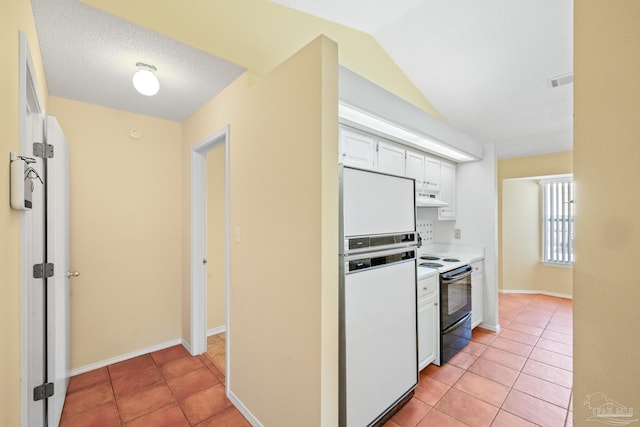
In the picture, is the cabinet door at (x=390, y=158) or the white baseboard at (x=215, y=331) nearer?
the cabinet door at (x=390, y=158)

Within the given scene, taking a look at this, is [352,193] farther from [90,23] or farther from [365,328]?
[90,23]

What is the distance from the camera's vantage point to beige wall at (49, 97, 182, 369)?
2.51m

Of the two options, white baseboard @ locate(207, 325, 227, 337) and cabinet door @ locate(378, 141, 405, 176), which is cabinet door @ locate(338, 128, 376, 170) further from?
Result: white baseboard @ locate(207, 325, 227, 337)

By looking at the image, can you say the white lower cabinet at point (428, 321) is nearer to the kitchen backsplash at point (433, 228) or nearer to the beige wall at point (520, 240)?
the kitchen backsplash at point (433, 228)

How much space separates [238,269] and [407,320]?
4.29 ft

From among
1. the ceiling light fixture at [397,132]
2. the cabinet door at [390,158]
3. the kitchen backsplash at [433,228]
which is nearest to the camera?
the ceiling light fixture at [397,132]

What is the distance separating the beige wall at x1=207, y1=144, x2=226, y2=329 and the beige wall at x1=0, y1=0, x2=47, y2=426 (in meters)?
2.17

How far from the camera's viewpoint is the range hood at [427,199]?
3.06 m

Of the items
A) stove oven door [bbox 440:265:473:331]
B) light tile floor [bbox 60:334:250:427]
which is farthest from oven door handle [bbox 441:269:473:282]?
light tile floor [bbox 60:334:250:427]

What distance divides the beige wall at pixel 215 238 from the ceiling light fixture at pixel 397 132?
196 centimetres

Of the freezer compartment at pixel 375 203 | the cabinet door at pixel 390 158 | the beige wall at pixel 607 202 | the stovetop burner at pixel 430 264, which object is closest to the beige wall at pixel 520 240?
the stovetop burner at pixel 430 264

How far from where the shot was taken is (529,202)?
4.98m

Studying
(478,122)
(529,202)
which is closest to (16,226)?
(478,122)

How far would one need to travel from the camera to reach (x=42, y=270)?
168 cm
